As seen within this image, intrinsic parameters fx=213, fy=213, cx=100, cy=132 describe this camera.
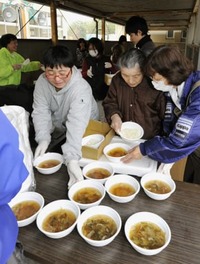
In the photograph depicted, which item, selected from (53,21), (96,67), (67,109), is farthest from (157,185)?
(53,21)

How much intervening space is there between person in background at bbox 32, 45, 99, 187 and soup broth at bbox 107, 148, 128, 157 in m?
0.24

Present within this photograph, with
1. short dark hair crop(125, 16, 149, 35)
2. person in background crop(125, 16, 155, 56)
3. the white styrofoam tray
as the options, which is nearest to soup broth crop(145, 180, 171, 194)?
the white styrofoam tray

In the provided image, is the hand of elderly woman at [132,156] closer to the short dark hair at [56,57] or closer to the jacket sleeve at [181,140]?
the jacket sleeve at [181,140]

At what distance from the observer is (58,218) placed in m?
1.04

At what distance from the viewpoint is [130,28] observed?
2.90 m

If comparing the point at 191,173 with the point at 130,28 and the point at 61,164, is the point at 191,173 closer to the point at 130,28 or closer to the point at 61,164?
the point at 61,164

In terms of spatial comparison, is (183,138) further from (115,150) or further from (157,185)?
(115,150)

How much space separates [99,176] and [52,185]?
0.30 meters

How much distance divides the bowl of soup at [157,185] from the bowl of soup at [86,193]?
258mm

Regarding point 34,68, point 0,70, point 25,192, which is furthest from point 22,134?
point 34,68

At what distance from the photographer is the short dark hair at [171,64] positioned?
1.37 meters

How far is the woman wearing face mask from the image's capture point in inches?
51.8

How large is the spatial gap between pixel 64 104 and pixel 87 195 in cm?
84

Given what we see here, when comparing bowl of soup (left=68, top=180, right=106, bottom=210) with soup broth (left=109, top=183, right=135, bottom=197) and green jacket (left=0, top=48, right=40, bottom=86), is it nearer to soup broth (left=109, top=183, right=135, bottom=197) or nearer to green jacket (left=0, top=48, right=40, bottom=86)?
soup broth (left=109, top=183, right=135, bottom=197)
